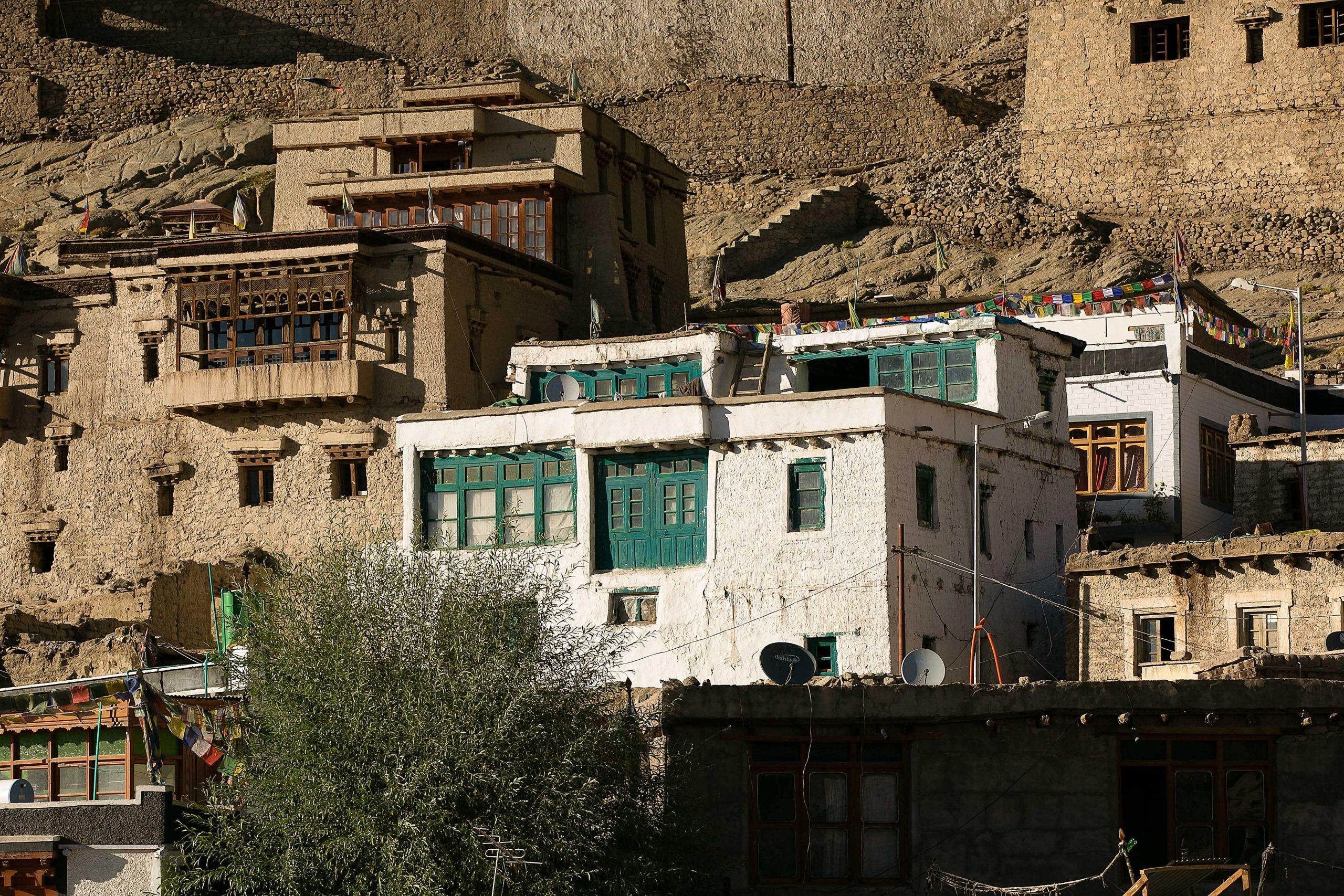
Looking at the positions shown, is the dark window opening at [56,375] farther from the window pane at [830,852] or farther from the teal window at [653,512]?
the window pane at [830,852]

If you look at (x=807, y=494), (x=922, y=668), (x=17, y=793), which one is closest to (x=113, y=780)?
(x=17, y=793)

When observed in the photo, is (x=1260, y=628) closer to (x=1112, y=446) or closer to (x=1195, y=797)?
(x=1195, y=797)

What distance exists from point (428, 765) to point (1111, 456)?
81.4 ft

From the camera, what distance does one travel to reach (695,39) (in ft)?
314

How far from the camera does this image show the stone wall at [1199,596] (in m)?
39.7

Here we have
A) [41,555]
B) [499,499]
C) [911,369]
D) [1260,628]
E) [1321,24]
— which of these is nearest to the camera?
[1260,628]

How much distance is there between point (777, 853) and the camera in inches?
1264

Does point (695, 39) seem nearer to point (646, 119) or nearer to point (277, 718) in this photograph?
point (646, 119)

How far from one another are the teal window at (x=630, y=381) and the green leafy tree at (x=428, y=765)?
16.5 metres

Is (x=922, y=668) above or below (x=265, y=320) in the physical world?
below

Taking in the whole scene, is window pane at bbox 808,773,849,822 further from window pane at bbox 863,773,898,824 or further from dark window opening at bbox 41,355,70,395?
dark window opening at bbox 41,355,70,395

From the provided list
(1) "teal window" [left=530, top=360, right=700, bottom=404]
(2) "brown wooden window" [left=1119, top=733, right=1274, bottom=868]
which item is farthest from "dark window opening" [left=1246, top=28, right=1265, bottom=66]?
(2) "brown wooden window" [left=1119, top=733, right=1274, bottom=868]

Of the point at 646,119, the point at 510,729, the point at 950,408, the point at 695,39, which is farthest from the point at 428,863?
the point at 695,39

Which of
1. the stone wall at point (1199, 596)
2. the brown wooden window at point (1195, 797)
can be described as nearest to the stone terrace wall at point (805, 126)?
the stone wall at point (1199, 596)
